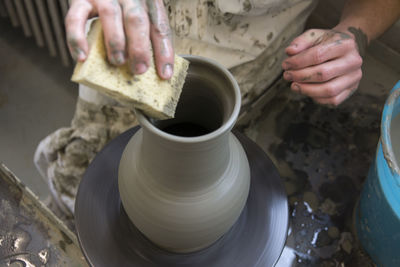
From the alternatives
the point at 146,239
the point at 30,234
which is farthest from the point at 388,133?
the point at 30,234

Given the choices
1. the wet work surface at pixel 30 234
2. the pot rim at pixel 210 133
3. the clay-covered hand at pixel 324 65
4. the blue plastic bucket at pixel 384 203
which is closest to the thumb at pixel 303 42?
the clay-covered hand at pixel 324 65

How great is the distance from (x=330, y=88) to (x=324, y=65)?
0.06m

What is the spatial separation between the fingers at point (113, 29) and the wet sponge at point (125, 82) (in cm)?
2

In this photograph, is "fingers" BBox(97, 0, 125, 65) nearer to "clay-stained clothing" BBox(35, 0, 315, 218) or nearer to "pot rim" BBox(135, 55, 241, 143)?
"pot rim" BBox(135, 55, 241, 143)

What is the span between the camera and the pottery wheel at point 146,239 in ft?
3.21

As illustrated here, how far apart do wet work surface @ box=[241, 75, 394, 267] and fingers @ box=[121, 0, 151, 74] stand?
0.86 metres

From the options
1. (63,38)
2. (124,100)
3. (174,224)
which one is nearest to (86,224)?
(174,224)

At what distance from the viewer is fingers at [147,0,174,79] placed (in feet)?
2.38

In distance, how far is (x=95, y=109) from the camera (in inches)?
52.7

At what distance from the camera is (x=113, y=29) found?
26.9 inches

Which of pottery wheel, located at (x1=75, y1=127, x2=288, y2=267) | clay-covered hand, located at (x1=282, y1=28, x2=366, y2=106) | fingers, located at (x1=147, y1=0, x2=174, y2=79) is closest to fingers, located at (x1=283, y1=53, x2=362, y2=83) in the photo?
clay-covered hand, located at (x1=282, y1=28, x2=366, y2=106)

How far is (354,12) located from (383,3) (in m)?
0.08

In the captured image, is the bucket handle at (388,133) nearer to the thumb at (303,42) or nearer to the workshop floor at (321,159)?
the thumb at (303,42)

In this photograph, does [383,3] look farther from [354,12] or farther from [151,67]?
[151,67]
